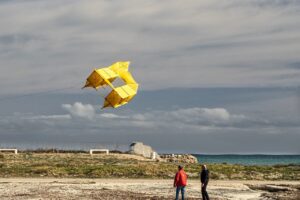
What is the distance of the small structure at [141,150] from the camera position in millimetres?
98544

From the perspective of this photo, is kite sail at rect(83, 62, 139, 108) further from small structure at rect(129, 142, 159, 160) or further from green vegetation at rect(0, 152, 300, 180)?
small structure at rect(129, 142, 159, 160)

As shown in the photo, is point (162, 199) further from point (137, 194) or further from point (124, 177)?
point (124, 177)

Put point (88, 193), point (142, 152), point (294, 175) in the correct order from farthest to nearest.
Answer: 1. point (142, 152)
2. point (294, 175)
3. point (88, 193)

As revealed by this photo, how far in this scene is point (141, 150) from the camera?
10075 centimetres

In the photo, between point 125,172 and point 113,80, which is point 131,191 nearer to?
point 113,80

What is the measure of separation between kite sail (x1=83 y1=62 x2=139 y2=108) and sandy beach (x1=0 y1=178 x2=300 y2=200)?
623 centimetres

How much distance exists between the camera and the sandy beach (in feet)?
136

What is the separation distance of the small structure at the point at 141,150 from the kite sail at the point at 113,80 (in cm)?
5202

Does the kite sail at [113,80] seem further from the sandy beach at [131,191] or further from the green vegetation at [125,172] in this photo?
the green vegetation at [125,172]

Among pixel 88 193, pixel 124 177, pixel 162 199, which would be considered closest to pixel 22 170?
pixel 124 177

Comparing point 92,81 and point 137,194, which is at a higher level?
point 92,81

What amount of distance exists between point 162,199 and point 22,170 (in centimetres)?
2756

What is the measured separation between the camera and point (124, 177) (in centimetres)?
6066

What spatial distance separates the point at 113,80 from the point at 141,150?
188 ft
